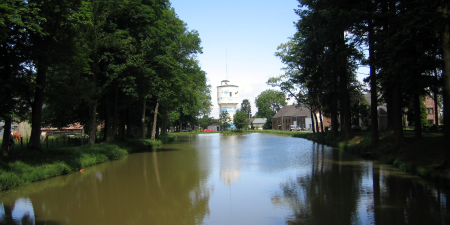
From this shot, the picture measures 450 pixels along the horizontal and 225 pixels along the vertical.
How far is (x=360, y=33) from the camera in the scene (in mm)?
16859

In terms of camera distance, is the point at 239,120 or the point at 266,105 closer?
the point at 239,120

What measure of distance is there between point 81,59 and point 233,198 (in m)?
10.7

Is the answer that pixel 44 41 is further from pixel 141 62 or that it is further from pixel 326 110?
pixel 326 110

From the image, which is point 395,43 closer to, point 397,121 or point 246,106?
point 397,121

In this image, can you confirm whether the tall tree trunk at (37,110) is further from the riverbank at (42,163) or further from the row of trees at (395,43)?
the row of trees at (395,43)

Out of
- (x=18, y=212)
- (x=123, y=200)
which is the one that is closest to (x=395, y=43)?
(x=123, y=200)

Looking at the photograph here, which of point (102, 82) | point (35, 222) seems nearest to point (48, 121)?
point (102, 82)

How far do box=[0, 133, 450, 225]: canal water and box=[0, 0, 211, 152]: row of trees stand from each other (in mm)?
4395

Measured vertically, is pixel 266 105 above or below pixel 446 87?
above

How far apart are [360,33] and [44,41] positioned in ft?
47.4

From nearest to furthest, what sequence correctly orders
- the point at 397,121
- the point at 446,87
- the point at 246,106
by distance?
the point at 446,87
the point at 397,121
the point at 246,106

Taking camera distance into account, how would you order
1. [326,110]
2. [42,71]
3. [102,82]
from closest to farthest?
[42,71], [102,82], [326,110]

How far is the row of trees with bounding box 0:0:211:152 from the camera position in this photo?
1329cm

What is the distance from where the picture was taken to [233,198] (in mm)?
Answer: 10320
